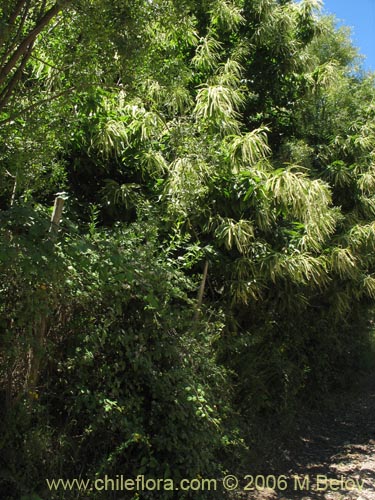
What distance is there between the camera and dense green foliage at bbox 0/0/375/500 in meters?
4.07

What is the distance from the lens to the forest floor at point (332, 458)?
543 cm

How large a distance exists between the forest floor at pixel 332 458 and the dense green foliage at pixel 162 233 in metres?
0.41

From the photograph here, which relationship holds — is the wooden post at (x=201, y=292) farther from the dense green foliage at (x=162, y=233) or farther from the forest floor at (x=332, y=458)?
the forest floor at (x=332, y=458)

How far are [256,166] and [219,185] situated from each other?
503mm

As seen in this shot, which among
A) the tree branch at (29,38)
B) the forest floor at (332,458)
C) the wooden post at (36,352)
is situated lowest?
the forest floor at (332,458)

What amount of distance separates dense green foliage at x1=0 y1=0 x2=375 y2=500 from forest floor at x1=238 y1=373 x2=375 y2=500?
1.34 ft

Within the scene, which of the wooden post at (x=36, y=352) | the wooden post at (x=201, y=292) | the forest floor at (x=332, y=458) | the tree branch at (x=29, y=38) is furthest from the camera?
the forest floor at (x=332, y=458)

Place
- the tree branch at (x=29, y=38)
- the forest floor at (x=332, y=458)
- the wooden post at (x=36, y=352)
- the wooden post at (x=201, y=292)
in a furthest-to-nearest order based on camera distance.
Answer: the forest floor at (x=332, y=458) < the wooden post at (x=201, y=292) < the tree branch at (x=29, y=38) < the wooden post at (x=36, y=352)

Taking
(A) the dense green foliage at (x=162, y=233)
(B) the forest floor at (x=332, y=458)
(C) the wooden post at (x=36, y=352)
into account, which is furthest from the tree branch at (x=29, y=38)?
(B) the forest floor at (x=332, y=458)

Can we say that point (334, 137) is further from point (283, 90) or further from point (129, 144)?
point (129, 144)

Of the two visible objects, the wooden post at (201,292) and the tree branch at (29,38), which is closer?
the tree branch at (29,38)

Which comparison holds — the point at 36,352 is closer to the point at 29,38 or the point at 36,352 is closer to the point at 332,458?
the point at 29,38

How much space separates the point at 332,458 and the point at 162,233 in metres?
3.37

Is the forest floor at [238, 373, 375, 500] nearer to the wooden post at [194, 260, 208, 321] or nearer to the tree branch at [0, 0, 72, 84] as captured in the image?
the wooden post at [194, 260, 208, 321]
